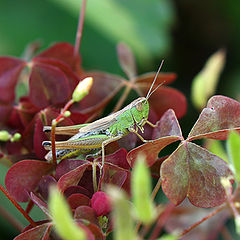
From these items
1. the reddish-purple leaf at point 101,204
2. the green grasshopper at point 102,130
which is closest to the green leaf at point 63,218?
the reddish-purple leaf at point 101,204

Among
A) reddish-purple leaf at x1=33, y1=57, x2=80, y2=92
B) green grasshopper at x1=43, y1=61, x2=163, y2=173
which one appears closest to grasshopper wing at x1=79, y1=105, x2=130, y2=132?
green grasshopper at x1=43, y1=61, x2=163, y2=173

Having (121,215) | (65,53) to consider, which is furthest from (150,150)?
(65,53)

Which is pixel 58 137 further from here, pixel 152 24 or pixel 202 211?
pixel 152 24

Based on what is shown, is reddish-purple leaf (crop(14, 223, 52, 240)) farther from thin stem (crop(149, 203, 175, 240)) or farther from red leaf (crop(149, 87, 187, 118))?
red leaf (crop(149, 87, 187, 118))

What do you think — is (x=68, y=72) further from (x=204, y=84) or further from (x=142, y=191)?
(x=142, y=191)

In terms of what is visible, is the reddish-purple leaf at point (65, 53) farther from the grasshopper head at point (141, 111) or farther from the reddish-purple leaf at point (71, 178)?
the reddish-purple leaf at point (71, 178)

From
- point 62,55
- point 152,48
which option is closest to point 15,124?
point 62,55
